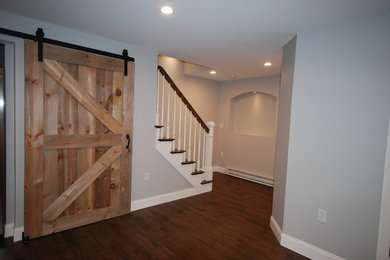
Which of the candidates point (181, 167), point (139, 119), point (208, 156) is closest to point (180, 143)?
point (181, 167)

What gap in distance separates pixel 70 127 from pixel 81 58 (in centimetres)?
84

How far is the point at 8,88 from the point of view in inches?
92.0

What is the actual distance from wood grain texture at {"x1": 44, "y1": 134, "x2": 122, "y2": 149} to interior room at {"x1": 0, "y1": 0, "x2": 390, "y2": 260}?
0.02 m

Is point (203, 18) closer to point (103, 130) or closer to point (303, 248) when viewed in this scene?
point (103, 130)

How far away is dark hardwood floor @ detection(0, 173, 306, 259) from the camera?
2.23 m

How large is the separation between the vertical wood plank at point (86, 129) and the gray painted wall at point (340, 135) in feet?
7.81

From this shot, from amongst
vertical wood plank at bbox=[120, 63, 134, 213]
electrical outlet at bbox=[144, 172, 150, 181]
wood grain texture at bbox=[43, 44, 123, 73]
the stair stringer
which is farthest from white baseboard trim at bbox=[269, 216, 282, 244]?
wood grain texture at bbox=[43, 44, 123, 73]

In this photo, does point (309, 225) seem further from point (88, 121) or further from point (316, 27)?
point (88, 121)

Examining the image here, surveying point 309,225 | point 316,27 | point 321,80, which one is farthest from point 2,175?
point 316,27

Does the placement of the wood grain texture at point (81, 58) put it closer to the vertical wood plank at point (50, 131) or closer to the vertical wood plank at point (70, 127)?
the vertical wood plank at point (70, 127)

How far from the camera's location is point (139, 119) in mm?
3191

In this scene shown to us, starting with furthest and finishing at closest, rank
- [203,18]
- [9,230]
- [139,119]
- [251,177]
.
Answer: [251,177] < [139,119] < [9,230] < [203,18]

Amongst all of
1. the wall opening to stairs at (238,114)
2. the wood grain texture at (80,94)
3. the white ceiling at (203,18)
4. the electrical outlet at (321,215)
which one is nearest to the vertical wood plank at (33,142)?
the wood grain texture at (80,94)

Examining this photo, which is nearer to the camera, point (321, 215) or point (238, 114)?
point (321, 215)
